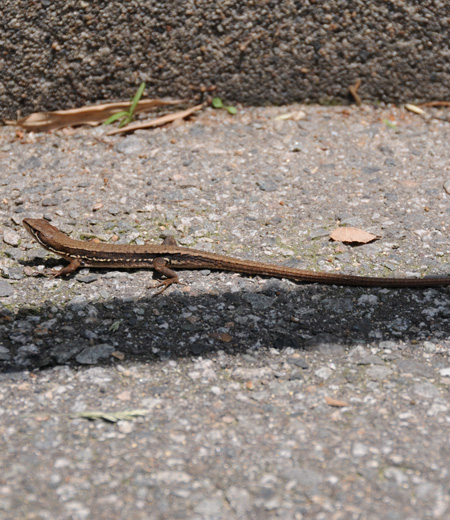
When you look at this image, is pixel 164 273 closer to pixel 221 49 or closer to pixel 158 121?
pixel 158 121

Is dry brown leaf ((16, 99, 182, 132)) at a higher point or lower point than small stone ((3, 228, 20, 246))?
higher

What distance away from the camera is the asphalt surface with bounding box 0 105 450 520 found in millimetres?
2676

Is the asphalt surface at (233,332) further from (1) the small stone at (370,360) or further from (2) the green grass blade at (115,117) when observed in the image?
(2) the green grass blade at (115,117)

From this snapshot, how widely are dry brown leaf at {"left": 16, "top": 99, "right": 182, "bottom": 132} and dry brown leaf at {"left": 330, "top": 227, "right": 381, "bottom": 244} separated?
210cm

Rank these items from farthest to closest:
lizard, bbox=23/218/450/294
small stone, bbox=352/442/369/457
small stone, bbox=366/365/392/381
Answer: lizard, bbox=23/218/450/294
small stone, bbox=366/365/392/381
small stone, bbox=352/442/369/457

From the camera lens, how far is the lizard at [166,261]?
3900 millimetres

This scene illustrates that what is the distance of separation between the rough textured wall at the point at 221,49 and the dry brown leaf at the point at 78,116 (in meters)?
0.08

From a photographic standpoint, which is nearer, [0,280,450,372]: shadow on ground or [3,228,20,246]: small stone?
[0,280,450,372]: shadow on ground

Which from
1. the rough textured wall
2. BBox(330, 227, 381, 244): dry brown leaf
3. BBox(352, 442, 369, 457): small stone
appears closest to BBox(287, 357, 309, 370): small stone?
BBox(352, 442, 369, 457): small stone

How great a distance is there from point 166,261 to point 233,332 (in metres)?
0.82

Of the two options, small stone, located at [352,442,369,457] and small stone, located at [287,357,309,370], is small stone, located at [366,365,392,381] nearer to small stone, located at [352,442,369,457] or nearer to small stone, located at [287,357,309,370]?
small stone, located at [287,357,309,370]

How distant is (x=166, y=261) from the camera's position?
411 centimetres

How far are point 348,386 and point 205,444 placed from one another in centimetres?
88

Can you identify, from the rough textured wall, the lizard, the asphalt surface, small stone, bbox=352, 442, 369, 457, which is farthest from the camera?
the rough textured wall
